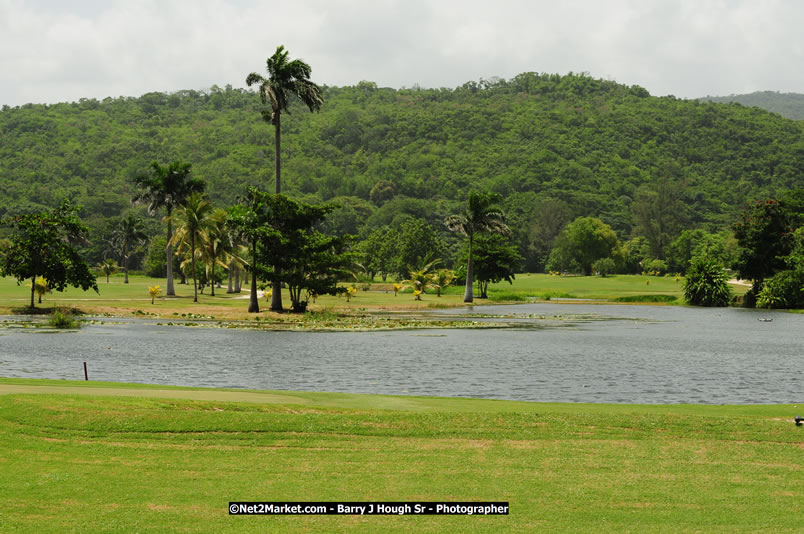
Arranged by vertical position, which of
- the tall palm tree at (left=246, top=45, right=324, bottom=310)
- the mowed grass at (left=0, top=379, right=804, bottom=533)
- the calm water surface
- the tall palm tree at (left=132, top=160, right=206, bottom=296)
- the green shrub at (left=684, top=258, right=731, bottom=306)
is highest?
the tall palm tree at (left=246, top=45, right=324, bottom=310)

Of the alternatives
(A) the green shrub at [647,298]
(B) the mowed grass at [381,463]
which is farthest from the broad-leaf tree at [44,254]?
(A) the green shrub at [647,298]

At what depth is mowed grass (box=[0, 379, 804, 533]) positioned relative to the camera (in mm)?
11711

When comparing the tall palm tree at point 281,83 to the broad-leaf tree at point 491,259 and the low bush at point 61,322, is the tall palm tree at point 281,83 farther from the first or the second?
the broad-leaf tree at point 491,259

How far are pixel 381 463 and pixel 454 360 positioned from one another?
80.4ft

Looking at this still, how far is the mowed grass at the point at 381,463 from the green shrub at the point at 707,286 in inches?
3332

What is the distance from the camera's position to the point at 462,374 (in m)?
34.1

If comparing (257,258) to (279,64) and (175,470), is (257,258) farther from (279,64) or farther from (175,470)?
(175,470)

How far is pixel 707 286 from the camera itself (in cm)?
10194

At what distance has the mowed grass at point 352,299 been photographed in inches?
2842

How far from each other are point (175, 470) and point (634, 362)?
1167 inches

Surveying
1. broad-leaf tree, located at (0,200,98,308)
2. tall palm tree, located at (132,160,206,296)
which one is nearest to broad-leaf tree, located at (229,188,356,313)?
broad-leaf tree, located at (0,200,98,308)

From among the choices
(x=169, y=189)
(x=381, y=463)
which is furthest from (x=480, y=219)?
(x=381, y=463)

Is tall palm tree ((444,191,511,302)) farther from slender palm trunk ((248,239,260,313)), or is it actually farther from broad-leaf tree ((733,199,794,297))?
broad-leaf tree ((733,199,794,297))

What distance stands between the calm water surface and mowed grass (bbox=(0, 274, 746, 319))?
1203 cm
